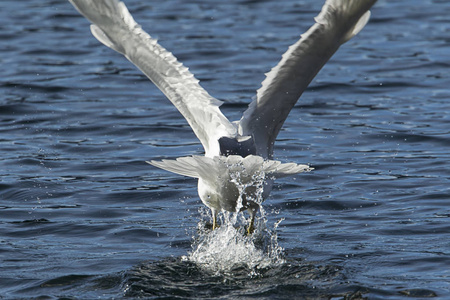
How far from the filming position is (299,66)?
23.7 ft

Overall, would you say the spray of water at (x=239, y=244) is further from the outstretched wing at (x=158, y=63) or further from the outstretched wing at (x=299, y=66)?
the outstretched wing at (x=299, y=66)

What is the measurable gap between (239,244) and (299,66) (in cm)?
172

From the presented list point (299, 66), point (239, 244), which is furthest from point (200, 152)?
point (299, 66)

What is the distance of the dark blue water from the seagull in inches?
30.1

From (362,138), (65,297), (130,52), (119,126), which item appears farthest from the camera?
(119,126)

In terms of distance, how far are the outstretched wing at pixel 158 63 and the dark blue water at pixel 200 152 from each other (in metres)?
1.14

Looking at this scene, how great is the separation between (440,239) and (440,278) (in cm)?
100

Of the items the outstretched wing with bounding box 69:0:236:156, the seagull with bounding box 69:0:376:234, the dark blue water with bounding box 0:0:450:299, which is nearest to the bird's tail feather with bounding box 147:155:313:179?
the seagull with bounding box 69:0:376:234

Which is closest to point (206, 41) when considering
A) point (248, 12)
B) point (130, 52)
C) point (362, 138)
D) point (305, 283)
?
point (248, 12)

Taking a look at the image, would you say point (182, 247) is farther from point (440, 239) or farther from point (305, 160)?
point (305, 160)

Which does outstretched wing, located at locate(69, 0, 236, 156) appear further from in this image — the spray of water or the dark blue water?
the dark blue water

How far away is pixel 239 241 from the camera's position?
7910 millimetres

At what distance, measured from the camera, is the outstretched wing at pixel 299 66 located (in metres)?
6.79

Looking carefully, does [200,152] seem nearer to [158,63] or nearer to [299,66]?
[158,63]
